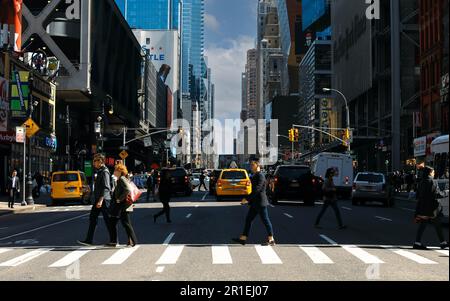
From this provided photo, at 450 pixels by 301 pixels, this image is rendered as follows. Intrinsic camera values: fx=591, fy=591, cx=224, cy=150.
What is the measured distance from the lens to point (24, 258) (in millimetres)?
11789

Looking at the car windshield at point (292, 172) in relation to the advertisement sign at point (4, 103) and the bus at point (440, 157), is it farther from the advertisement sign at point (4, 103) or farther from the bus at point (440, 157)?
the advertisement sign at point (4, 103)

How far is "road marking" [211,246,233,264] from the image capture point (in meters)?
11.0

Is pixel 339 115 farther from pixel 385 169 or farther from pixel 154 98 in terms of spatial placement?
pixel 154 98

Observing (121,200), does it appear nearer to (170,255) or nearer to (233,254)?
(170,255)

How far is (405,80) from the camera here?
67062 mm

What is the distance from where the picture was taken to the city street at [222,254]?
952 centimetres

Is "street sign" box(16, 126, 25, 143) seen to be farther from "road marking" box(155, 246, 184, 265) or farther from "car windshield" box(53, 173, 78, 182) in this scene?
"road marking" box(155, 246, 184, 265)

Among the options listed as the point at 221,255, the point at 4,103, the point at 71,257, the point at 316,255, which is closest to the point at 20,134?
the point at 4,103

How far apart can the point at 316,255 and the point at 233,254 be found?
167cm

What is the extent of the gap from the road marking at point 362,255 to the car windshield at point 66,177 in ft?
79.4

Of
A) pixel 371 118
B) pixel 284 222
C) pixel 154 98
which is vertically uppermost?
pixel 154 98

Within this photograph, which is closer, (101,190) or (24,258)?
(24,258)
